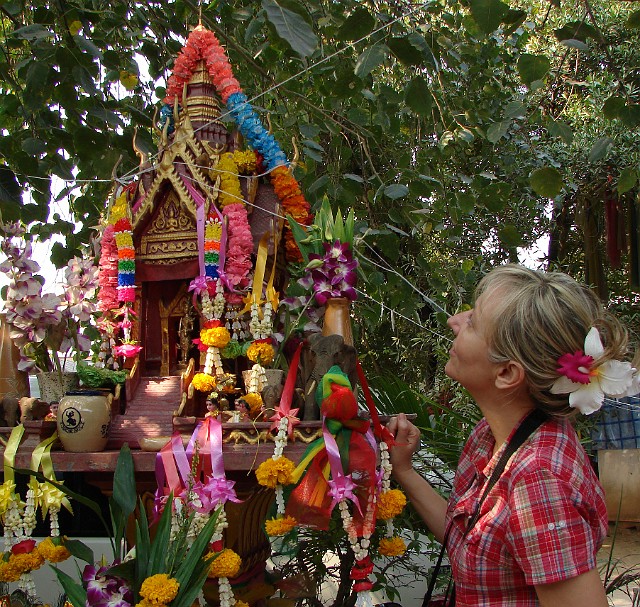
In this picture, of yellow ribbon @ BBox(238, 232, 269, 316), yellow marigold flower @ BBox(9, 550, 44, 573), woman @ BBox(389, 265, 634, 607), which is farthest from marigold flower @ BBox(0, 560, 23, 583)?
woman @ BBox(389, 265, 634, 607)

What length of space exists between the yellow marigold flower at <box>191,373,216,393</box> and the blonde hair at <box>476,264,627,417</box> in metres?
1.18

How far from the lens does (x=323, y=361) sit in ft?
8.29

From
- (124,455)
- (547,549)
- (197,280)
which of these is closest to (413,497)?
(547,549)

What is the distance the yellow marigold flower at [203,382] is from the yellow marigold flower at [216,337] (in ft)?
0.44

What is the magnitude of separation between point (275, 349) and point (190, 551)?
96cm

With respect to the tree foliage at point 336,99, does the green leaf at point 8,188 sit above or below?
below

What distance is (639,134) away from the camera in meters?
6.59

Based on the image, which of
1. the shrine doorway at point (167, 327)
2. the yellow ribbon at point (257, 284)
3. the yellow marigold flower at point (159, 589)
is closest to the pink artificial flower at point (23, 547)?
the yellow marigold flower at point (159, 589)

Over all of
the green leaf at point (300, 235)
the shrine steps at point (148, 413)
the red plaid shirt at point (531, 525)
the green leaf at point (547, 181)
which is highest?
the green leaf at point (547, 181)

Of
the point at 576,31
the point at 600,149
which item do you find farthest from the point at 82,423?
the point at 576,31

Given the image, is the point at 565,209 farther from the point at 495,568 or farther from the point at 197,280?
the point at 495,568

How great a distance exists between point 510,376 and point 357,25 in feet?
4.89

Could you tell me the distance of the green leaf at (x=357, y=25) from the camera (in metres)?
2.62

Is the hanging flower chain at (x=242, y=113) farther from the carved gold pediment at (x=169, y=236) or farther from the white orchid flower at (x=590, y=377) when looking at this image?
the white orchid flower at (x=590, y=377)
